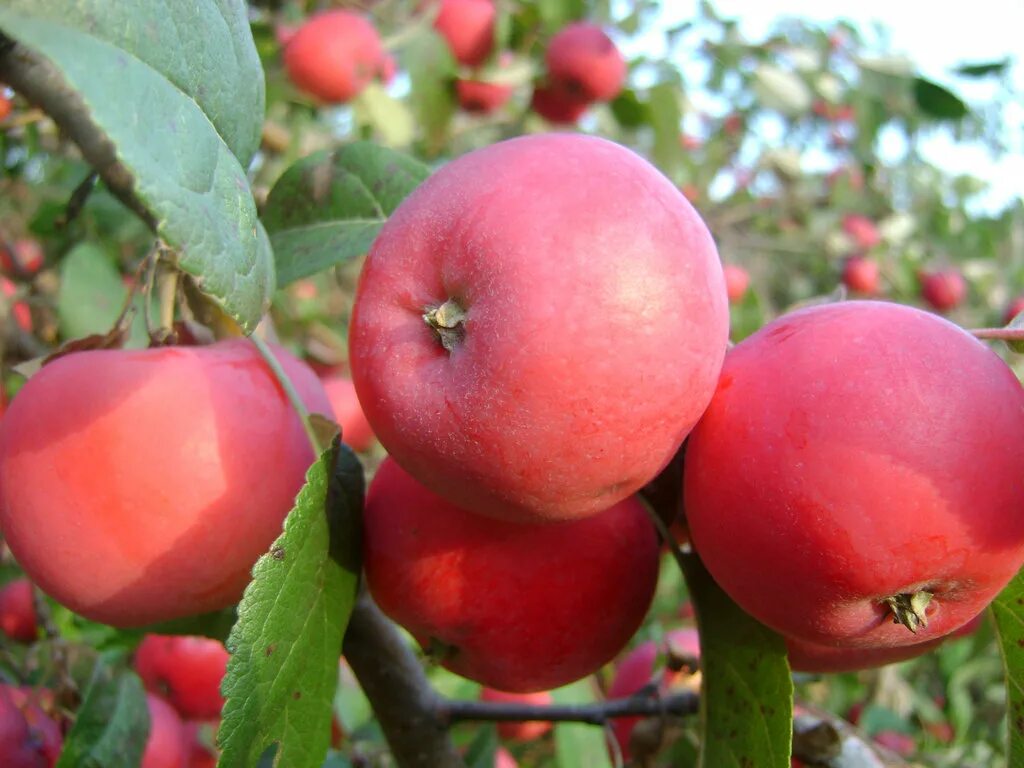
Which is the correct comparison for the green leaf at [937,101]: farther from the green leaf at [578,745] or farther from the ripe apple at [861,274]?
the green leaf at [578,745]

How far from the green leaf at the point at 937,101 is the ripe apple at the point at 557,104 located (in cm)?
120

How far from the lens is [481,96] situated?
8.86 ft

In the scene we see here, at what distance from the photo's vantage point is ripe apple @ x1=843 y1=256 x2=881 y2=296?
3793 millimetres

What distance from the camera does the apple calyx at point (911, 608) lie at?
677 millimetres

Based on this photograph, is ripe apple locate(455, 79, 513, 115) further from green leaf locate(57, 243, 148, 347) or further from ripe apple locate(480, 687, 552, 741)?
ripe apple locate(480, 687, 552, 741)

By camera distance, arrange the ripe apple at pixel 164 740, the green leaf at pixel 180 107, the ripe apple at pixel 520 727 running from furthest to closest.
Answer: the ripe apple at pixel 520 727
the ripe apple at pixel 164 740
the green leaf at pixel 180 107

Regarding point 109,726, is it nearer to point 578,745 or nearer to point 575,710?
point 575,710

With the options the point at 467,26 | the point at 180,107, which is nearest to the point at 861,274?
the point at 467,26

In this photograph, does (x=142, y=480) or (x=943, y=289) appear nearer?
(x=142, y=480)

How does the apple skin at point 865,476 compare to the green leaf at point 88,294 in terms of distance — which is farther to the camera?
the green leaf at point 88,294

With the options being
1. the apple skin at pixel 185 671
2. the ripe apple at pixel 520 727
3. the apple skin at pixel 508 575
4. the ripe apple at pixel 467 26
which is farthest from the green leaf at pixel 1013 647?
the ripe apple at pixel 467 26

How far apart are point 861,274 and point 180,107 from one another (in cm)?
364

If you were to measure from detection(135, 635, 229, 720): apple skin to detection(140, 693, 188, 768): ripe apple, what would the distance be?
0.13 m

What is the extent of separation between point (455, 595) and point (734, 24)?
120 inches
